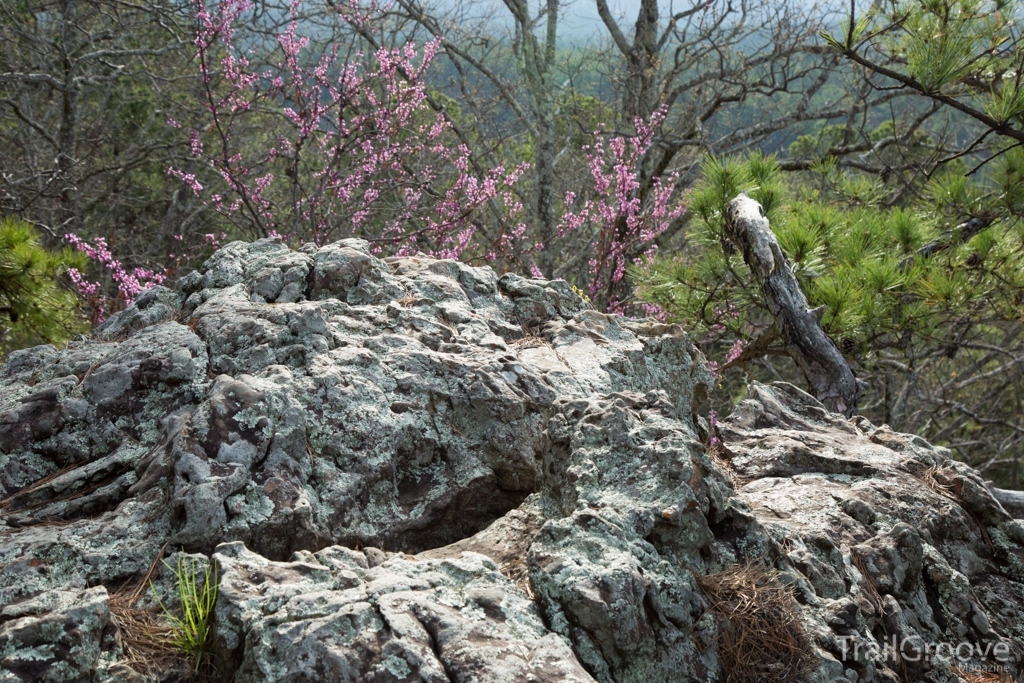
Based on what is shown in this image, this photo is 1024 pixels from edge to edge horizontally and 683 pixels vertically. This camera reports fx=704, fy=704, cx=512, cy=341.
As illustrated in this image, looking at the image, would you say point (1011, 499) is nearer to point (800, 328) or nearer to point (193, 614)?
point (800, 328)

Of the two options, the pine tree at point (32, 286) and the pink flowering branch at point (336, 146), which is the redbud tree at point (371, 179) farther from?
the pine tree at point (32, 286)

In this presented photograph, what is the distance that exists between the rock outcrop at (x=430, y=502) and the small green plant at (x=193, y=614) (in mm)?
36

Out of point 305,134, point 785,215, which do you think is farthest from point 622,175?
point 305,134

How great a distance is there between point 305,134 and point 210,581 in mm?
4101

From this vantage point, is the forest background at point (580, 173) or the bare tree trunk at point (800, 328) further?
the forest background at point (580, 173)

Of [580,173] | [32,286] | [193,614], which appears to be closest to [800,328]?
[193,614]

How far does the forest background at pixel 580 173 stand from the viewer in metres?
3.99

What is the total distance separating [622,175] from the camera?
7.11 m

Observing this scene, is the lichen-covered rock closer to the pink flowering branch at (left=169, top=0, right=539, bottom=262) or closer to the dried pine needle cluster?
the dried pine needle cluster

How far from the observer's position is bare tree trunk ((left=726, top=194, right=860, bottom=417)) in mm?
3715

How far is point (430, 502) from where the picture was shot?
2273 mm

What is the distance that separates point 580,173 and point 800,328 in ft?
26.6

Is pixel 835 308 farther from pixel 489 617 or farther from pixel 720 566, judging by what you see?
pixel 489 617

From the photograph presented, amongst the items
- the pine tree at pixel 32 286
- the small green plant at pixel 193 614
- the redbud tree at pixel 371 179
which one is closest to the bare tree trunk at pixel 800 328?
the redbud tree at pixel 371 179
